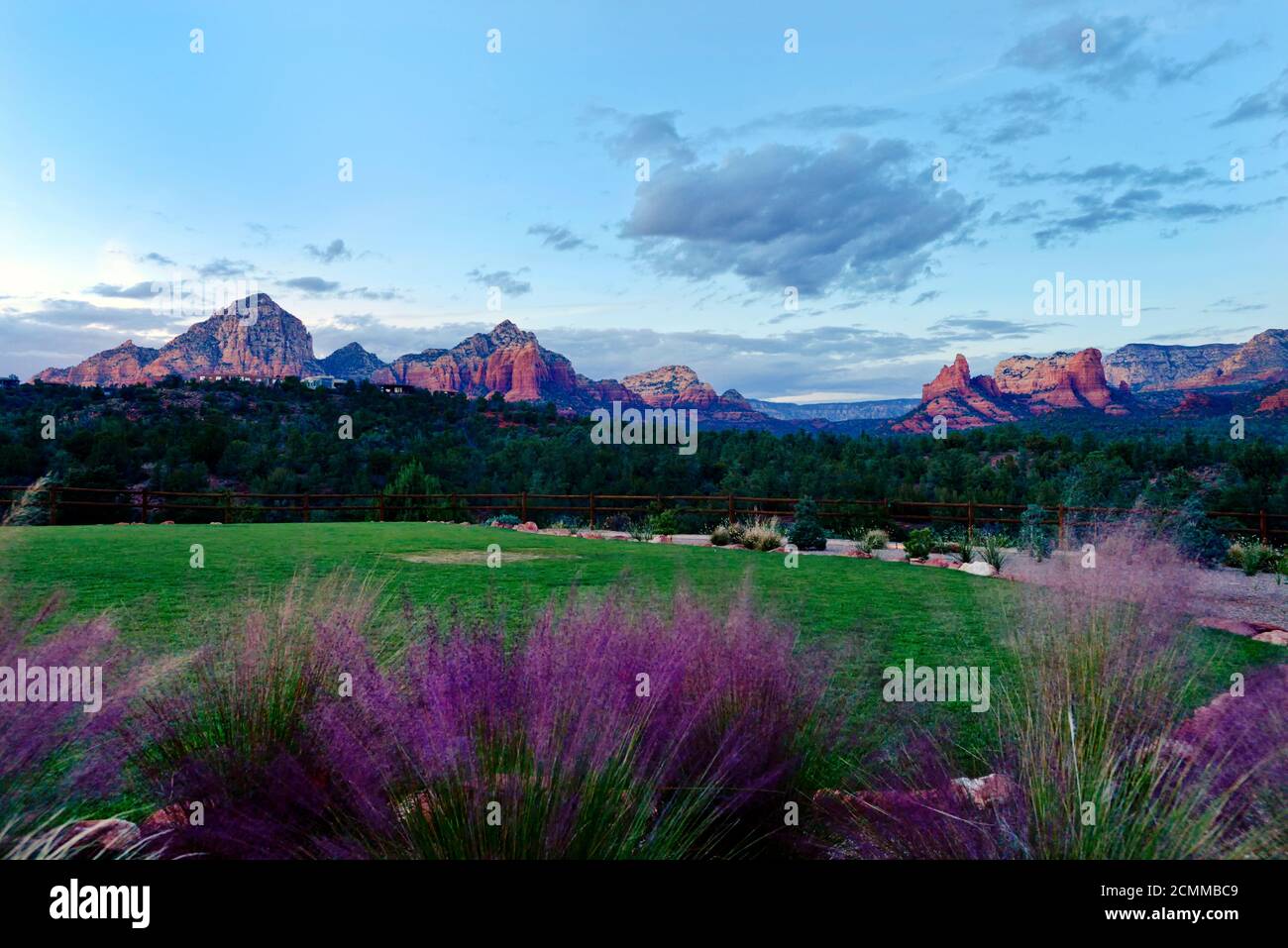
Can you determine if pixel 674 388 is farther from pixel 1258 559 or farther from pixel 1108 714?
pixel 1108 714

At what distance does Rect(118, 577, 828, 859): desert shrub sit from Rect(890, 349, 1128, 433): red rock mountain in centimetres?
4984

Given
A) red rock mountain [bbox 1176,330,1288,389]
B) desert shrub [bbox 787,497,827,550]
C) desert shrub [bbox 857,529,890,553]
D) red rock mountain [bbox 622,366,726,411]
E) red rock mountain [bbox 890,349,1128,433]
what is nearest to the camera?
desert shrub [bbox 857,529,890,553]

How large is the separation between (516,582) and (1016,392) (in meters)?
60.8

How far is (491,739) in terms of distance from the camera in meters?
2.46

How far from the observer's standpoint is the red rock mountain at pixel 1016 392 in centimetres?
5478

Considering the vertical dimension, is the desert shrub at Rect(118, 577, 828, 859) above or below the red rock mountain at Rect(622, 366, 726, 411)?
below

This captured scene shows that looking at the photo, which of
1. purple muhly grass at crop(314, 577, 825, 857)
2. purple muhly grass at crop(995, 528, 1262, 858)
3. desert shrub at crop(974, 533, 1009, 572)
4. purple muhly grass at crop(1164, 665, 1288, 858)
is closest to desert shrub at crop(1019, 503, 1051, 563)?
desert shrub at crop(974, 533, 1009, 572)

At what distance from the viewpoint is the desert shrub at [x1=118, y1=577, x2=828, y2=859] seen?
2.38 m

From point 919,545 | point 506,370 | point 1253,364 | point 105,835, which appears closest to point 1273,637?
point 919,545

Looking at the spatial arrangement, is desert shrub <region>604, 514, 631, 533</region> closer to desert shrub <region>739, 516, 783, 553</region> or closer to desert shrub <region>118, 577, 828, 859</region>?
desert shrub <region>739, 516, 783, 553</region>

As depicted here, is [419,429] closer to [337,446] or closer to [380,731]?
[337,446]

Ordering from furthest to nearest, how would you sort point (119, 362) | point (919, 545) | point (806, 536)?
point (119, 362) → point (806, 536) → point (919, 545)

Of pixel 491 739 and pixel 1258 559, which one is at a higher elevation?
pixel 491 739

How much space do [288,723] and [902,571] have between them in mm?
11642
